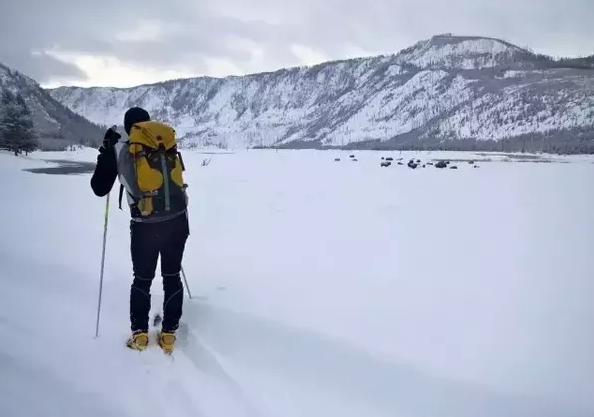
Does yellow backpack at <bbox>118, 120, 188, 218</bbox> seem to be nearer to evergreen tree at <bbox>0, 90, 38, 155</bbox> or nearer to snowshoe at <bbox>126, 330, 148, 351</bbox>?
snowshoe at <bbox>126, 330, 148, 351</bbox>

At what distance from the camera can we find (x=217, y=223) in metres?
9.34

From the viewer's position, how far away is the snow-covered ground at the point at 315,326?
3.06 metres

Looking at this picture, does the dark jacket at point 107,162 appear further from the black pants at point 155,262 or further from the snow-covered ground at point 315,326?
the snow-covered ground at point 315,326

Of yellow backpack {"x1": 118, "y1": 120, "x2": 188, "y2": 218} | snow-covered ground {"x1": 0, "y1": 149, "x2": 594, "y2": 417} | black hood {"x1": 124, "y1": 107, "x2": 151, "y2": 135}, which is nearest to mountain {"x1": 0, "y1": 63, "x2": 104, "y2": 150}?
snow-covered ground {"x1": 0, "y1": 149, "x2": 594, "y2": 417}

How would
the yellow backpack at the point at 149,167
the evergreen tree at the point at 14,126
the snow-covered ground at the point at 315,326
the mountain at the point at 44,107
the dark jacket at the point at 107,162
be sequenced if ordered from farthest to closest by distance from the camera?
Answer: the mountain at the point at 44,107 < the evergreen tree at the point at 14,126 < the dark jacket at the point at 107,162 < the yellow backpack at the point at 149,167 < the snow-covered ground at the point at 315,326

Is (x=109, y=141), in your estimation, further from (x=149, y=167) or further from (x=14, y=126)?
(x=14, y=126)

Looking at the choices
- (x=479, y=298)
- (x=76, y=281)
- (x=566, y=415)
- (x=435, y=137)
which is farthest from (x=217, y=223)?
(x=435, y=137)

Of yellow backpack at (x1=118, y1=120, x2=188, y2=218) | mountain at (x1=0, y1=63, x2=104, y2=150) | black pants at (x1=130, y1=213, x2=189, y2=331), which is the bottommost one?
black pants at (x1=130, y1=213, x2=189, y2=331)

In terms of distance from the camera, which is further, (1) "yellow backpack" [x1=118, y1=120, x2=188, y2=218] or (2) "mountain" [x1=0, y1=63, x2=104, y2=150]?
(2) "mountain" [x1=0, y1=63, x2=104, y2=150]

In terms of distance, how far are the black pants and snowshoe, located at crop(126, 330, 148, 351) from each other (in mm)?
45

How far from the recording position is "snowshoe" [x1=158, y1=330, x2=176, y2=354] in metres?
3.55

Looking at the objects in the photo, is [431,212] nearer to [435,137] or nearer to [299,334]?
[299,334]

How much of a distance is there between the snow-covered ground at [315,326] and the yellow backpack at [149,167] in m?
1.26

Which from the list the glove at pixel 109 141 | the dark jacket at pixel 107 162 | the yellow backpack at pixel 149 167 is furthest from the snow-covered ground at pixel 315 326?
the glove at pixel 109 141
